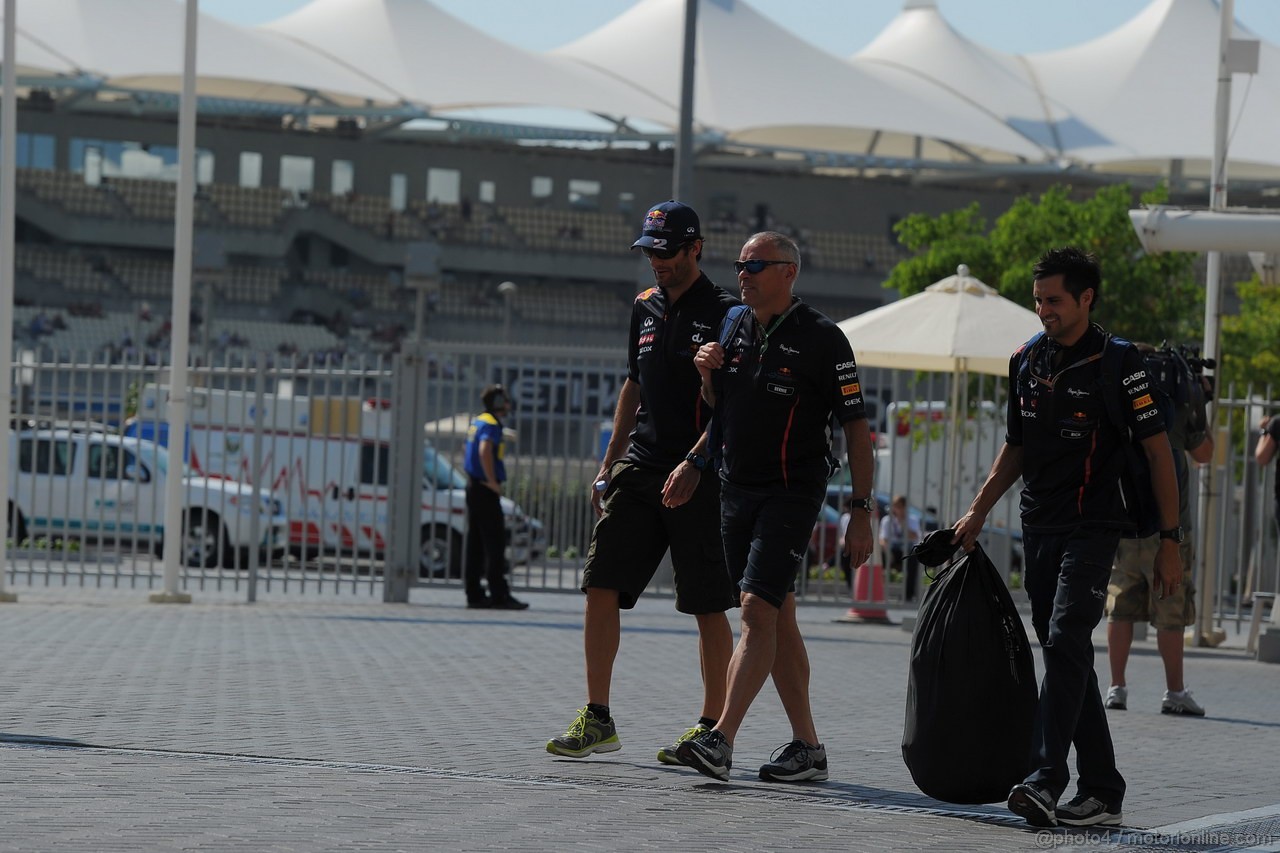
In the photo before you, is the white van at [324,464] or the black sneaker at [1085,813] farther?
the white van at [324,464]

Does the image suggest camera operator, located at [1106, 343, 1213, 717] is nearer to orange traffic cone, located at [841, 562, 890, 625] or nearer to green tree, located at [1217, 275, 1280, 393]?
orange traffic cone, located at [841, 562, 890, 625]

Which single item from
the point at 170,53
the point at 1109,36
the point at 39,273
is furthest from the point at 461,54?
the point at 1109,36

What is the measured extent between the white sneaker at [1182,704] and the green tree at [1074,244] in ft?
80.9

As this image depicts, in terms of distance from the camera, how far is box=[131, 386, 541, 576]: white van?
15.5 meters

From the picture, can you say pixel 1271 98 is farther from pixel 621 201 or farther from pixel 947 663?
pixel 947 663

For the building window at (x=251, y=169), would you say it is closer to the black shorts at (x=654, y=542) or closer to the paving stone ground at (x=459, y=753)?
the paving stone ground at (x=459, y=753)

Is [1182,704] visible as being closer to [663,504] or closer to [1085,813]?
[663,504]

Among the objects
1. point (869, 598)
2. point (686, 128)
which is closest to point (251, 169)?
point (686, 128)

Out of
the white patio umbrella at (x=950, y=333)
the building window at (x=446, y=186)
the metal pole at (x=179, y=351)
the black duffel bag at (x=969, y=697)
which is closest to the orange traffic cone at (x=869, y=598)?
the white patio umbrella at (x=950, y=333)

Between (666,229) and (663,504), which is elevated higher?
(666,229)

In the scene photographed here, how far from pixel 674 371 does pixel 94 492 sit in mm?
9883

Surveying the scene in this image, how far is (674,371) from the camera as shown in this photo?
7.07 meters

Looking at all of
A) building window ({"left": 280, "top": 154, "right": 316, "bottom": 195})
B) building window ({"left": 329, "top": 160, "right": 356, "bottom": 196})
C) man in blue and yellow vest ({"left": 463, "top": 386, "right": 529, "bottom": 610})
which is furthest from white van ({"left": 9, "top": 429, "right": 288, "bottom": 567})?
building window ({"left": 329, "top": 160, "right": 356, "bottom": 196})

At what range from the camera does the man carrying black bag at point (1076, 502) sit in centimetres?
603
